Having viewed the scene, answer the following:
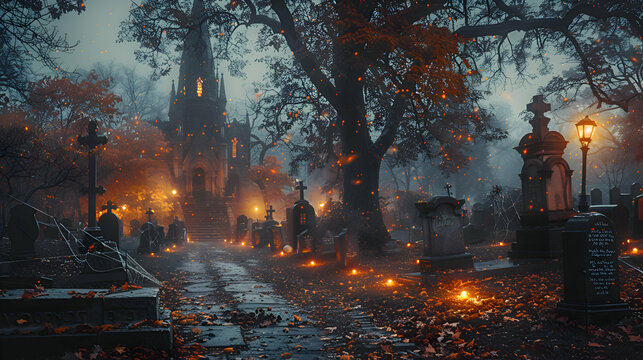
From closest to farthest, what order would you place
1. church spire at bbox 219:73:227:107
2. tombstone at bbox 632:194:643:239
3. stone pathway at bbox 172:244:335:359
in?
stone pathway at bbox 172:244:335:359 → tombstone at bbox 632:194:643:239 → church spire at bbox 219:73:227:107

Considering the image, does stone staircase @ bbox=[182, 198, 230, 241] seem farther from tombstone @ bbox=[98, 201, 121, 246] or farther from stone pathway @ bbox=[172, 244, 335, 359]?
stone pathway @ bbox=[172, 244, 335, 359]

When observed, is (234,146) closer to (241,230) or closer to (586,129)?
(241,230)

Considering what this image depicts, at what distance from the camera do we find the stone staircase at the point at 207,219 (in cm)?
3722

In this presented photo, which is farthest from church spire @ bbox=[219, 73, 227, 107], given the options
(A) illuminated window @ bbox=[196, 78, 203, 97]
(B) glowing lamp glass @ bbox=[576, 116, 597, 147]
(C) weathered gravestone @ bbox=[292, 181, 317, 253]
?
(B) glowing lamp glass @ bbox=[576, 116, 597, 147]

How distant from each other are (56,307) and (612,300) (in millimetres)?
7005

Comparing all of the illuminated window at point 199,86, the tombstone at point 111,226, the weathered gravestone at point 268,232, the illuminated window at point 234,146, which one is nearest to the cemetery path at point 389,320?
the tombstone at point 111,226

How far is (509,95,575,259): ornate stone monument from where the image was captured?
1201 cm

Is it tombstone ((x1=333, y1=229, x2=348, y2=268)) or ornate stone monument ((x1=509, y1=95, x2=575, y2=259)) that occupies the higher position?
ornate stone monument ((x1=509, y1=95, x2=575, y2=259))

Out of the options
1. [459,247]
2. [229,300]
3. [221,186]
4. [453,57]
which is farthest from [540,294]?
[221,186]

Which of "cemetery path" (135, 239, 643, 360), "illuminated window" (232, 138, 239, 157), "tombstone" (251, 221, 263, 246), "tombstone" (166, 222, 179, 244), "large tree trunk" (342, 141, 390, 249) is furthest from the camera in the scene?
"illuminated window" (232, 138, 239, 157)

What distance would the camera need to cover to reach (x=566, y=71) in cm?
4103

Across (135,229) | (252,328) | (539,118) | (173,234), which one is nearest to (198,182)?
(135,229)

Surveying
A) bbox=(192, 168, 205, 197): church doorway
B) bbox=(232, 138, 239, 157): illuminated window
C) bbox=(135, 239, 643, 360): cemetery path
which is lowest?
bbox=(135, 239, 643, 360): cemetery path

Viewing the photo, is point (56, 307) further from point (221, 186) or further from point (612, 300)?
point (221, 186)
